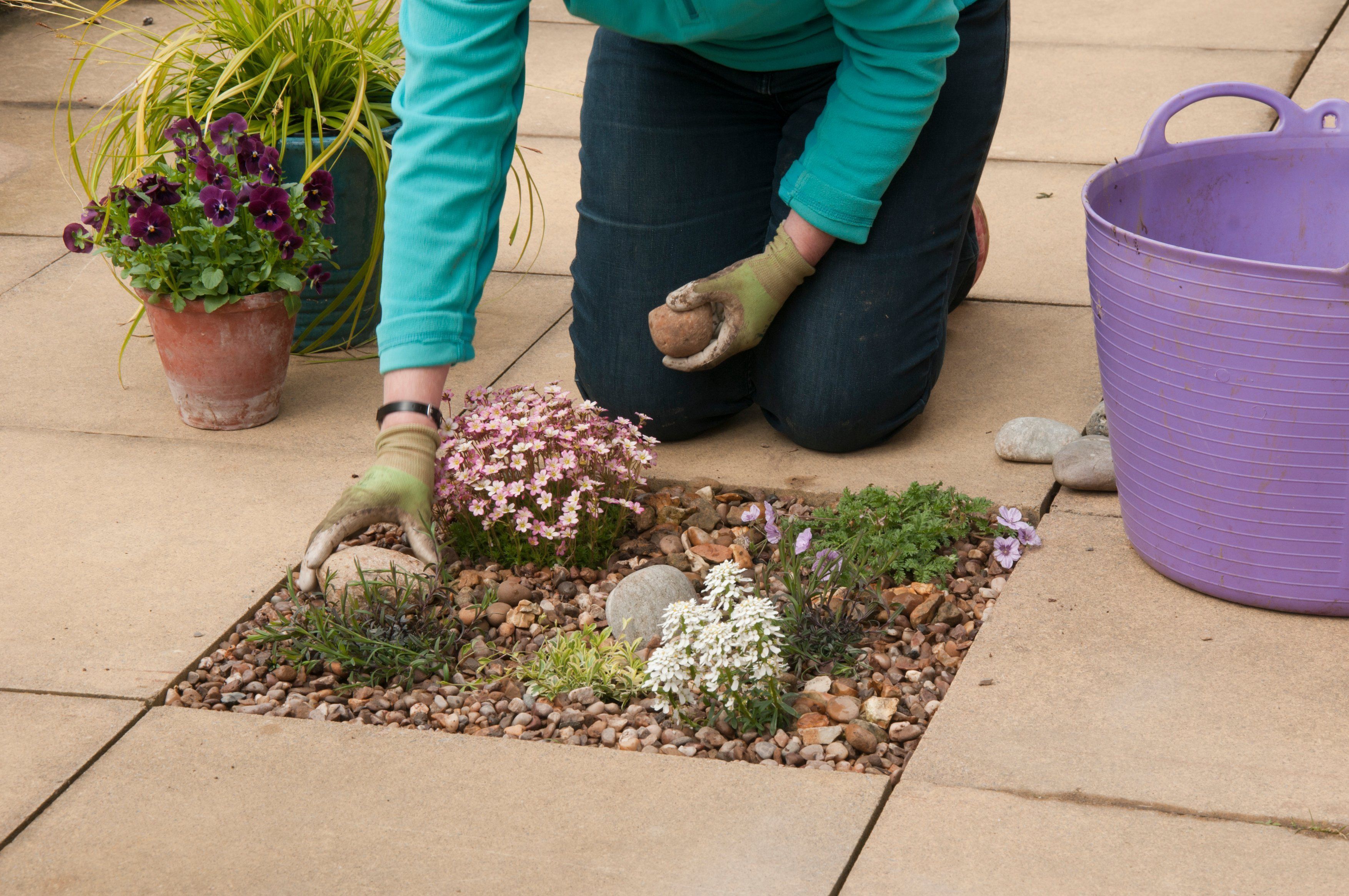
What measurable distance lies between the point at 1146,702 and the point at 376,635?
3.65 ft

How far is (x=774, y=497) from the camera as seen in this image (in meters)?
2.59

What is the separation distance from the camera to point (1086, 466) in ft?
8.17

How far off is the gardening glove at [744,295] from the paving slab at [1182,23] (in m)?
3.11

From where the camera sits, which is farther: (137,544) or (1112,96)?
(1112,96)

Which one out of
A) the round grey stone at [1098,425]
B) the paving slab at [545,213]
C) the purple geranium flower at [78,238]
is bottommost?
the paving slab at [545,213]

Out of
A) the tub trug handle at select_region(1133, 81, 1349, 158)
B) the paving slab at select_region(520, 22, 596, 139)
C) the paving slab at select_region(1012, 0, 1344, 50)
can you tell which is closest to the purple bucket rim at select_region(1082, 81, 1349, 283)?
the tub trug handle at select_region(1133, 81, 1349, 158)

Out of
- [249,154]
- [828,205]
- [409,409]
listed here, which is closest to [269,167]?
[249,154]

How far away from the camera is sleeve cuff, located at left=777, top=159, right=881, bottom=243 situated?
2.48 metres

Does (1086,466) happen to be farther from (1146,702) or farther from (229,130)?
(229,130)

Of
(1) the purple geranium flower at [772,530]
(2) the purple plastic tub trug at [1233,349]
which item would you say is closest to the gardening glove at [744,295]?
(1) the purple geranium flower at [772,530]

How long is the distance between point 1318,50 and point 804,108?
296 cm

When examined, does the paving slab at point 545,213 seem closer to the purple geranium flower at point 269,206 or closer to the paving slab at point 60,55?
the purple geranium flower at point 269,206

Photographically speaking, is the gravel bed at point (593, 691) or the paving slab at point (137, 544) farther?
the paving slab at point (137, 544)

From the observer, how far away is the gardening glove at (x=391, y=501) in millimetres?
2162
